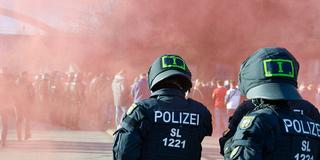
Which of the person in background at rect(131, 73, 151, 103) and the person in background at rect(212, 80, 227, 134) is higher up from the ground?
the person in background at rect(131, 73, 151, 103)

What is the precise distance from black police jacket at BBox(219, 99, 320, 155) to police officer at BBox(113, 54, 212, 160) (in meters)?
0.17

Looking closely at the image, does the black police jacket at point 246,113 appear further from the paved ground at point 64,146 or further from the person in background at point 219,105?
the person in background at point 219,105

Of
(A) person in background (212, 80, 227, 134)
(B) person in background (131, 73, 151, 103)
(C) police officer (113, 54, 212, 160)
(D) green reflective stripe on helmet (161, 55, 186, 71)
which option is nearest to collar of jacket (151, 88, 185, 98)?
(C) police officer (113, 54, 212, 160)

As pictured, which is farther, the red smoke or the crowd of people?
the crowd of people

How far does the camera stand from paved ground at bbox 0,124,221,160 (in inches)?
302

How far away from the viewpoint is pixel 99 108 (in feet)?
36.1

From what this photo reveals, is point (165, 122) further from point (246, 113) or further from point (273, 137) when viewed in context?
point (273, 137)

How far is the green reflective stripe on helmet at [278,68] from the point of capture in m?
2.26

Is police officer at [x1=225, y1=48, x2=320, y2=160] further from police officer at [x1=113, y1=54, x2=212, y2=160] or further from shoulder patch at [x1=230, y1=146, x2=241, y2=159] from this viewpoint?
police officer at [x1=113, y1=54, x2=212, y2=160]

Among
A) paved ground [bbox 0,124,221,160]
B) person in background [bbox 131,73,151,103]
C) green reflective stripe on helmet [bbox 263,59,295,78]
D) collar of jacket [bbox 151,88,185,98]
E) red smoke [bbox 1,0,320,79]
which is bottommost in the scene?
paved ground [bbox 0,124,221,160]

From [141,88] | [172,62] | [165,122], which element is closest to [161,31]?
[141,88]

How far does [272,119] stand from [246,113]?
727mm

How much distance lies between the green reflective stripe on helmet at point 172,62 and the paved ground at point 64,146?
4.70 metres

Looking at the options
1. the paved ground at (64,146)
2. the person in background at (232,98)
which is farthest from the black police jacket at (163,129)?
the person in background at (232,98)
